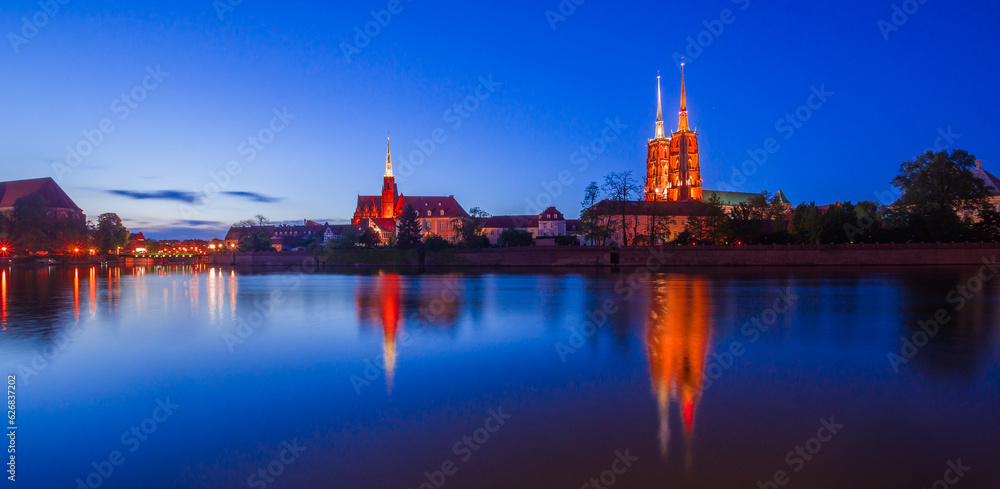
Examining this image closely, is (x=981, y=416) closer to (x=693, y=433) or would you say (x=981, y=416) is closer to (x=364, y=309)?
(x=693, y=433)

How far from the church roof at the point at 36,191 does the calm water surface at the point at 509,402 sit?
95.7 metres

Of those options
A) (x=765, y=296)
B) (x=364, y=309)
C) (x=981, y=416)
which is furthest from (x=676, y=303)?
(x=981, y=416)

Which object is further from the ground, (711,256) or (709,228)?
(709,228)

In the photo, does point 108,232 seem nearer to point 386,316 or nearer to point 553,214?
point 553,214

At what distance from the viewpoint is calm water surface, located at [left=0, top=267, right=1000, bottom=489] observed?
18.0 feet

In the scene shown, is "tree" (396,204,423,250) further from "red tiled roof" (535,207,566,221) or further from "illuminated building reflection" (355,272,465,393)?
"illuminated building reflection" (355,272,465,393)

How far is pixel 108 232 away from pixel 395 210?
173 ft

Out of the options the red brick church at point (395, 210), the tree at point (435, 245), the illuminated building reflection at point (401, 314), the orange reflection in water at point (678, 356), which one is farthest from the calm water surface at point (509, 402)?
the red brick church at point (395, 210)

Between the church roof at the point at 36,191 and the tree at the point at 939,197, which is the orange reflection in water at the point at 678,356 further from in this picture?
the church roof at the point at 36,191

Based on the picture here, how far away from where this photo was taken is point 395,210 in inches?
4835

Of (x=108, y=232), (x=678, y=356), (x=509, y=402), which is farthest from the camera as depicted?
(x=108, y=232)

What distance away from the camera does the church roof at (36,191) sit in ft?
296

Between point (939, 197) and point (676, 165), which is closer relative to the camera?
point (939, 197)

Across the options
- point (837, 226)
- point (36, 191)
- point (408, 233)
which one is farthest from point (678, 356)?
point (36, 191)
